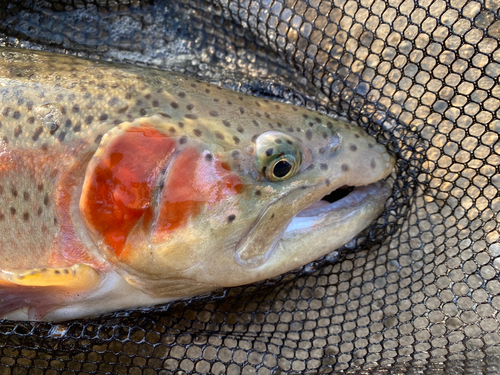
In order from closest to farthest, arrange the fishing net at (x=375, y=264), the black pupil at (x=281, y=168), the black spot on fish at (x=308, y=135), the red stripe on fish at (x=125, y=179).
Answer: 1. the red stripe on fish at (x=125, y=179)
2. the black pupil at (x=281, y=168)
3. the black spot on fish at (x=308, y=135)
4. the fishing net at (x=375, y=264)

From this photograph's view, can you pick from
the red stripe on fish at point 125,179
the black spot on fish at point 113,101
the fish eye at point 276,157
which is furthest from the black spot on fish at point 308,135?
the black spot on fish at point 113,101

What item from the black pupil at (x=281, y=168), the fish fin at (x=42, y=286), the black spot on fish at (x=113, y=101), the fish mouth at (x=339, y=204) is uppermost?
the black pupil at (x=281, y=168)

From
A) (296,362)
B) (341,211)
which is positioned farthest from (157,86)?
(296,362)

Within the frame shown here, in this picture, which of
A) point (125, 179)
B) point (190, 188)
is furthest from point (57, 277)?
point (190, 188)

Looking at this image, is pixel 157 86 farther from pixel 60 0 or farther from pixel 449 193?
pixel 449 193

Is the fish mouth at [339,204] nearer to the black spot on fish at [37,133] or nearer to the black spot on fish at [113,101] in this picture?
the black spot on fish at [113,101]

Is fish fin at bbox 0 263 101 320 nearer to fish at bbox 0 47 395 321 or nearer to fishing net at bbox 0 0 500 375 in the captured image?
fish at bbox 0 47 395 321

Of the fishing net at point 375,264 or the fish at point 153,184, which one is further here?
the fishing net at point 375,264

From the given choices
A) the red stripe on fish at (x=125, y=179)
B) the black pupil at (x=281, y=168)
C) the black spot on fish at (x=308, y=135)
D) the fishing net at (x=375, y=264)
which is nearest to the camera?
the red stripe on fish at (x=125, y=179)
